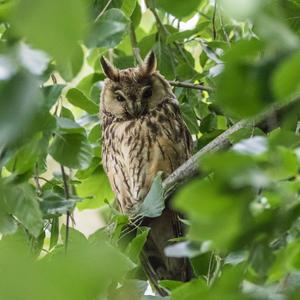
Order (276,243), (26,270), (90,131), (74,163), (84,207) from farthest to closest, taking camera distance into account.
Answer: (90,131), (84,207), (74,163), (276,243), (26,270)

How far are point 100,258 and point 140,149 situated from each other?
6.67ft

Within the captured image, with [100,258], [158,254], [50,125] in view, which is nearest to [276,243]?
[50,125]

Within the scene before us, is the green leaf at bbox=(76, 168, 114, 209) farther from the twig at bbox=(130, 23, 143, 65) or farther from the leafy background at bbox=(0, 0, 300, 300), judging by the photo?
the leafy background at bbox=(0, 0, 300, 300)

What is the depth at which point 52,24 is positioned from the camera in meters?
0.38

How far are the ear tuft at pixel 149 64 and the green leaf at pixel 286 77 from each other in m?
1.87

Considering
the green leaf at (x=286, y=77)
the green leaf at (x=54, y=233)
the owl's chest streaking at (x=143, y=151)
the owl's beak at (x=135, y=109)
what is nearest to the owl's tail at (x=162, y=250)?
the owl's chest streaking at (x=143, y=151)

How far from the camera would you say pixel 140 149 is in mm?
2451

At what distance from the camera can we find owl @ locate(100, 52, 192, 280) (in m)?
2.36

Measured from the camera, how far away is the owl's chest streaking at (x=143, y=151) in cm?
239

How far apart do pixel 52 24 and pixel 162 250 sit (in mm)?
2016

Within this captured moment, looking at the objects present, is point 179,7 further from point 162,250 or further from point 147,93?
point 147,93

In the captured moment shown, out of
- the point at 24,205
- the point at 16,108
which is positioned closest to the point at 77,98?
the point at 24,205

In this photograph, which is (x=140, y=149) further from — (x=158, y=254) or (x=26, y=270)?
(x=26, y=270)

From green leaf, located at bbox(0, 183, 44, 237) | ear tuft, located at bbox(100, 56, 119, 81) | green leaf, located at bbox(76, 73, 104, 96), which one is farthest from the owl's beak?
green leaf, located at bbox(0, 183, 44, 237)
